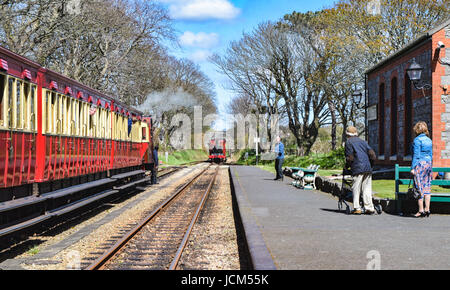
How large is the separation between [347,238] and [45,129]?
5746 mm

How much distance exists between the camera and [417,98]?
18938 mm

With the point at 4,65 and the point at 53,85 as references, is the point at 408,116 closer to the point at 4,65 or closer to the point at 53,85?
the point at 53,85

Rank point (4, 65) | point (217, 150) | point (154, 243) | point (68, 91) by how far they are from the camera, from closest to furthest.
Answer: point (4, 65), point (154, 243), point (68, 91), point (217, 150)

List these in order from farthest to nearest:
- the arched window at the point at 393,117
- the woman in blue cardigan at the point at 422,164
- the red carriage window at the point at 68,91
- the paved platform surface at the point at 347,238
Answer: the arched window at the point at 393,117, the red carriage window at the point at 68,91, the woman in blue cardigan at the point at 422,164, the paved platform surface at the point at 347,238

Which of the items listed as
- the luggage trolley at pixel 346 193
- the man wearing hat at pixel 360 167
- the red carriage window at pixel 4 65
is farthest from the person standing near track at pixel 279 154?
the red carriage window at pixel 4 65

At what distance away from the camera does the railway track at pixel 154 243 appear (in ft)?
24.5

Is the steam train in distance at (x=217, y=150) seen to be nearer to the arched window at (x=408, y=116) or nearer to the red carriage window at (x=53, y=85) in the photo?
the arched window at (x=408, y=116)

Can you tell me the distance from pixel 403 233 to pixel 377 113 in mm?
17372

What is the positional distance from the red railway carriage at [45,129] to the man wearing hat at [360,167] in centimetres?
575

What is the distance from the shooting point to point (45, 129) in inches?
390

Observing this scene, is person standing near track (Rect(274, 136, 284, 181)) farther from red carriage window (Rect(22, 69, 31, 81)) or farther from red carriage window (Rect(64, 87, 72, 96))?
red carriage window (Rect(22, 69, 31, 81))

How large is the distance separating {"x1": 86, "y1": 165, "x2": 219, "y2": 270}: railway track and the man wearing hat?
3.39 metres

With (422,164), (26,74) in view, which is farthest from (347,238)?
(26,74)

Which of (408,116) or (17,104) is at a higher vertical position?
(408,116)
